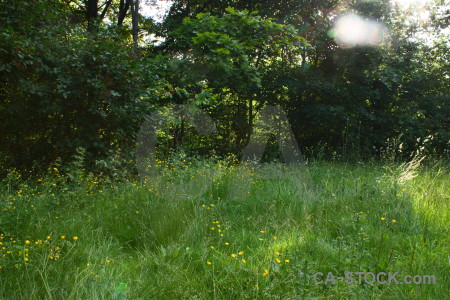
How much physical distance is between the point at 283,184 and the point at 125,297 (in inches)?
128

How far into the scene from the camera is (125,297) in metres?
1.85

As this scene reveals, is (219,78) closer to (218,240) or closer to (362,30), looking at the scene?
(218,240)

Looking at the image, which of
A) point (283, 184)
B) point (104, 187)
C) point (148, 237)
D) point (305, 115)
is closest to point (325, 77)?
point (305, 115)

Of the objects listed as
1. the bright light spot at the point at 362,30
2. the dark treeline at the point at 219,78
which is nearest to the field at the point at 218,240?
the dark treeline at the point at 219,78

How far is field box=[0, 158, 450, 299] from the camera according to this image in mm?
1952

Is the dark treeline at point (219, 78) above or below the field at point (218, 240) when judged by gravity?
above

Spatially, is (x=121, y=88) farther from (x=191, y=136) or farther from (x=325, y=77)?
(x=325, y=77)

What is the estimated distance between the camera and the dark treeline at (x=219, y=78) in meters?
5.10

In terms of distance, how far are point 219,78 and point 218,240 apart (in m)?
4.88

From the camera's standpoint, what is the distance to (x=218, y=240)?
277 cm

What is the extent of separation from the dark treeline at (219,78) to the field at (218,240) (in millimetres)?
1476

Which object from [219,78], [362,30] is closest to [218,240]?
[219,78]

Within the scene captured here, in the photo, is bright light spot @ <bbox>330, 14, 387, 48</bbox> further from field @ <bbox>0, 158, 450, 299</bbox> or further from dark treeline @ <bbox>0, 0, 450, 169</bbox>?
field @ <bbox>0, 158, 450, 299</bbox>

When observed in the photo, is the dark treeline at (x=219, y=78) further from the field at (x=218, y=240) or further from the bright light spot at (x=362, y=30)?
the field at (x=218, y=240)
